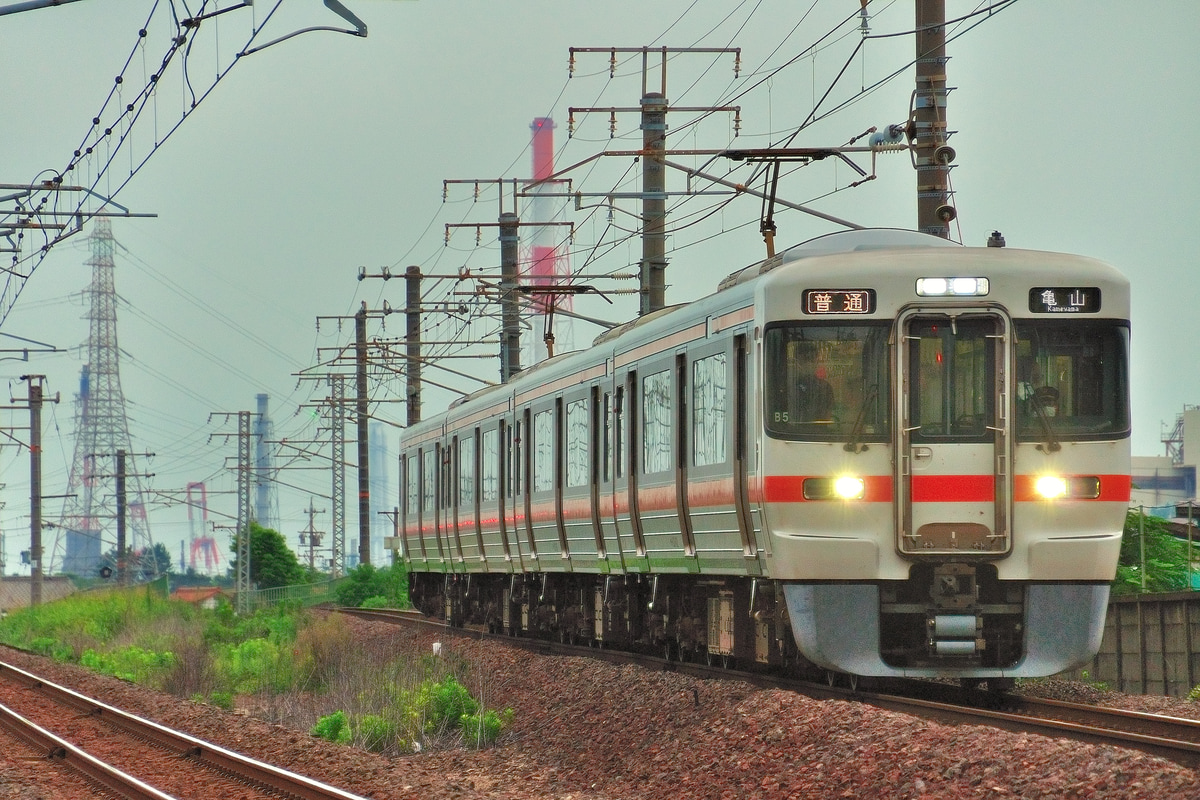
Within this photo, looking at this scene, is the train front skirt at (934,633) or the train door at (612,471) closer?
the train front skirt at (934,633)

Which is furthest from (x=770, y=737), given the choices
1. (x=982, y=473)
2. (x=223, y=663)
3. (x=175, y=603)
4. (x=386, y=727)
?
(x=175, y=603)

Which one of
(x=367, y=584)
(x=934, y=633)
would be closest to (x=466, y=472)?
Answer: (x=934, y=633)

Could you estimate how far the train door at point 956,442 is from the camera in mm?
13070

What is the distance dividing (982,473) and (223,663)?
19.9 meters

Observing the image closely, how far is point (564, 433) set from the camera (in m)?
20.5

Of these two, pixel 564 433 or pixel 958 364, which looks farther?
pixel 564 433

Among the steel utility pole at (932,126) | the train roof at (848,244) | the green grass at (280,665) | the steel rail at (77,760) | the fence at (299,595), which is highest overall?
the steel utility pole at (932,126)

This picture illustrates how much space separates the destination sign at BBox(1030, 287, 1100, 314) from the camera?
523 inches

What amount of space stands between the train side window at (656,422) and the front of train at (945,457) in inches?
124

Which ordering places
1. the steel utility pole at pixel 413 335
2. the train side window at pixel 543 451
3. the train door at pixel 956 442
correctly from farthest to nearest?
1. the steel utility pole at pixel 413 335
2. the train side window at pixel 543 451
3. the train door at pixel 956 442

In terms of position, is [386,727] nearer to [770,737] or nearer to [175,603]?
[770,737]

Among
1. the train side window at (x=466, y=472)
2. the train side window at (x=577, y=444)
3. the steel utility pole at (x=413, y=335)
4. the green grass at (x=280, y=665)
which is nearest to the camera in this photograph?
the green grass at (x=280, y=665)

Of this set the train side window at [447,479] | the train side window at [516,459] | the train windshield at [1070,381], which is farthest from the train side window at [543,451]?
the train windshield at [1070,381]

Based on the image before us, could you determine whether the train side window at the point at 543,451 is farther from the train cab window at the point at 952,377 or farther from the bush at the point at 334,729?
the train cab window at the point at 952,377
